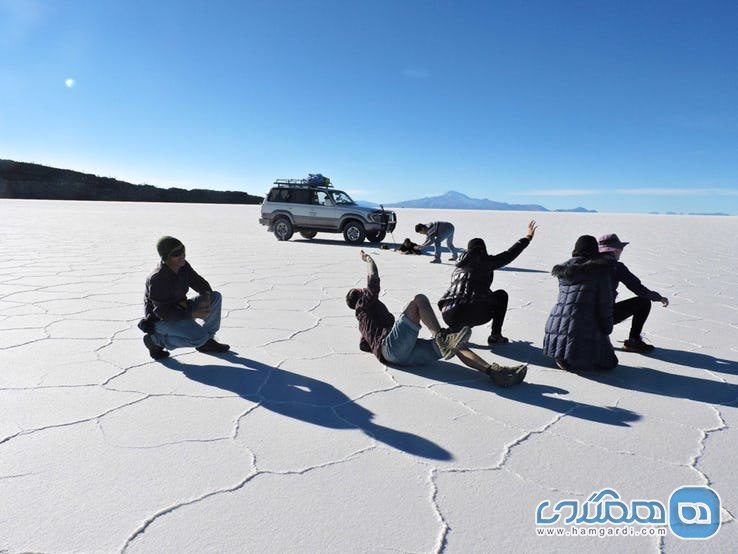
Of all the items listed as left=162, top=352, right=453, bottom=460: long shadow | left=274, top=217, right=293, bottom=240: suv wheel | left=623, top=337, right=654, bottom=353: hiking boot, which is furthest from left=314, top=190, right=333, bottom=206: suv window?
left=623, top=337, right=654, bottom=353: hiking boot

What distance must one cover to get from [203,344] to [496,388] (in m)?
2.37

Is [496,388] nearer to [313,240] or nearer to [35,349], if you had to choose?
[35,349]

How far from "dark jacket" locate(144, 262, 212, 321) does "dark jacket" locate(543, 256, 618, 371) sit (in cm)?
279

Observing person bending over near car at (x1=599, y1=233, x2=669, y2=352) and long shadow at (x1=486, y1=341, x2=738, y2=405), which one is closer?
long shadow at (x1=486, y1=341, x2=738, y2=405)

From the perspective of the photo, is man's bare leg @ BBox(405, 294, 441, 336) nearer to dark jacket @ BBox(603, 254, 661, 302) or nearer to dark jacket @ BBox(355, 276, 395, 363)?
dark jacket @ BBox(355, 276, 395, 363)

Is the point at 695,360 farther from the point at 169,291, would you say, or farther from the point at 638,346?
the point at 169,291

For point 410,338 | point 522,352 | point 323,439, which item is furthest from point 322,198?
point 323,439

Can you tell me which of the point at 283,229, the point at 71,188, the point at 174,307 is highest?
the point at 71,188

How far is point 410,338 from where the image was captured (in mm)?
3795

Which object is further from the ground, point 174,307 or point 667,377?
point 174,307

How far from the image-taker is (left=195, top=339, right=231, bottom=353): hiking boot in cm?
428

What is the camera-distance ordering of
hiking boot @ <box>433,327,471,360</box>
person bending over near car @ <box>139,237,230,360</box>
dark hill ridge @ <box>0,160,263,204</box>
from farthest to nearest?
dark hill ridge @ <box>0,160,263,204</box> < person bending over near car @ <box>139,237,230,360</box> < hiking boot @ <box>433,327,471,360</box>

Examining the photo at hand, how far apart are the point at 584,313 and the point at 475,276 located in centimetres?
99

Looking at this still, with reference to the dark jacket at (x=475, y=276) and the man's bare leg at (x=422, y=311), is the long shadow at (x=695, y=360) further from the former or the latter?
the man's bare leg at (x=422, y=311)
